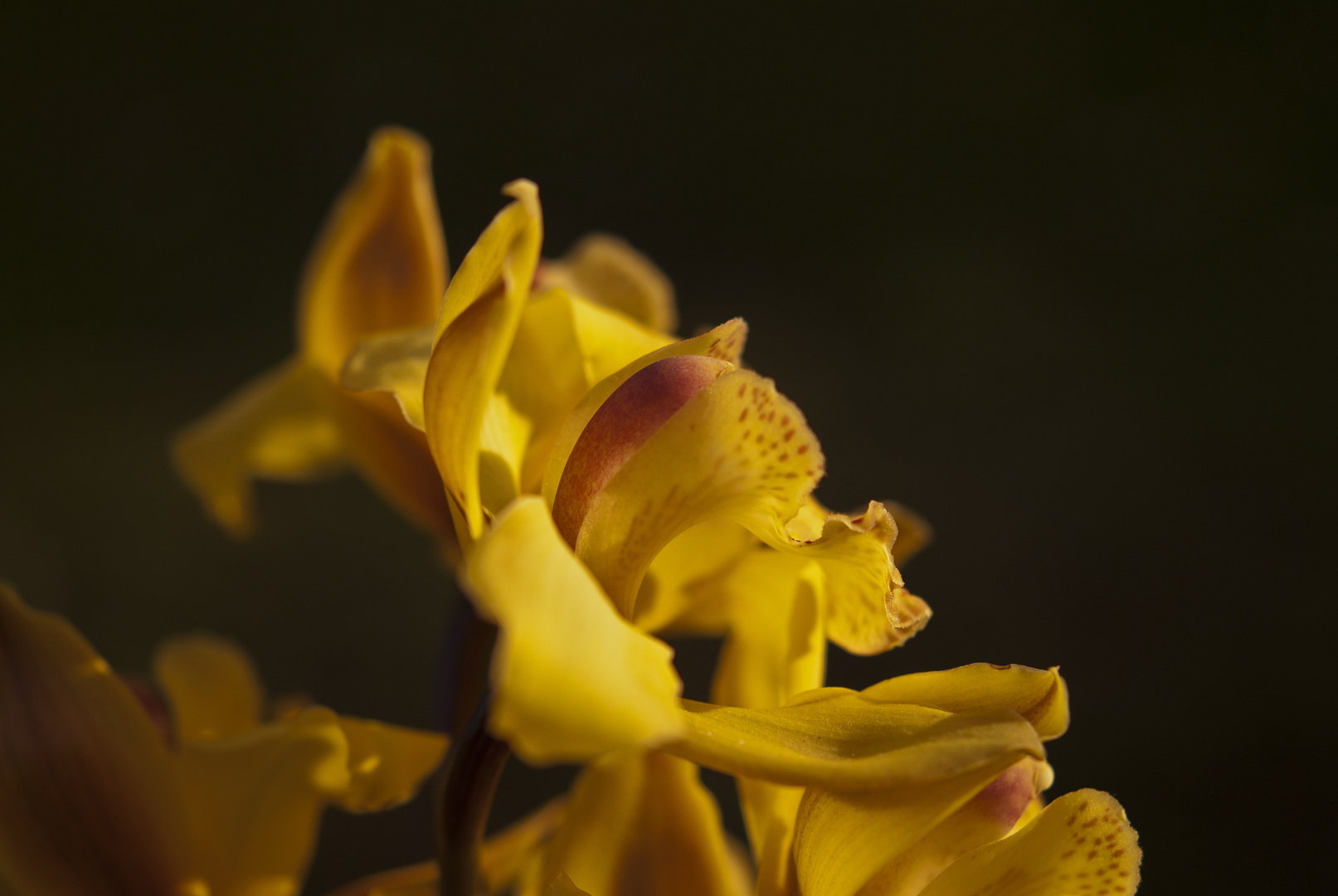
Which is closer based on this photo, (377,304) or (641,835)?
(641,835)

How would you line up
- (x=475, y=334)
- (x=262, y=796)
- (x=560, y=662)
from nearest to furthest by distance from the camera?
(x=560, y=662) < (x=475, y=334) < (x=262, y=796)

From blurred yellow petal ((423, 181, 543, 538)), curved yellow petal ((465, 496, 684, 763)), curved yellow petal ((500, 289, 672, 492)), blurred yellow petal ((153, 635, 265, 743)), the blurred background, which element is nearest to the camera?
curved yellow petal ((465, 496, 684, 763))

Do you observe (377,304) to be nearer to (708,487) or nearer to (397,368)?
(397,368)

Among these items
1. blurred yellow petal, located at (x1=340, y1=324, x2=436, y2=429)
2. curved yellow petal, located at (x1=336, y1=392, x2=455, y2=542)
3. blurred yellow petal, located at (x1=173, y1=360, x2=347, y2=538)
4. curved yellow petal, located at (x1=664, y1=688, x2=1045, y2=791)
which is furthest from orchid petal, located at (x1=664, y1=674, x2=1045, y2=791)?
blurred yellow petal, located at (x1=173, y1=360, x2=347, y2=538)

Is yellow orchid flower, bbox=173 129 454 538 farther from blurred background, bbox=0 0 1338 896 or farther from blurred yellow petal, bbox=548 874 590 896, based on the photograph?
blurred background, bbox=0 0 1338 896

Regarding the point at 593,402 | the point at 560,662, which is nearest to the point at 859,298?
the point at 593,402
